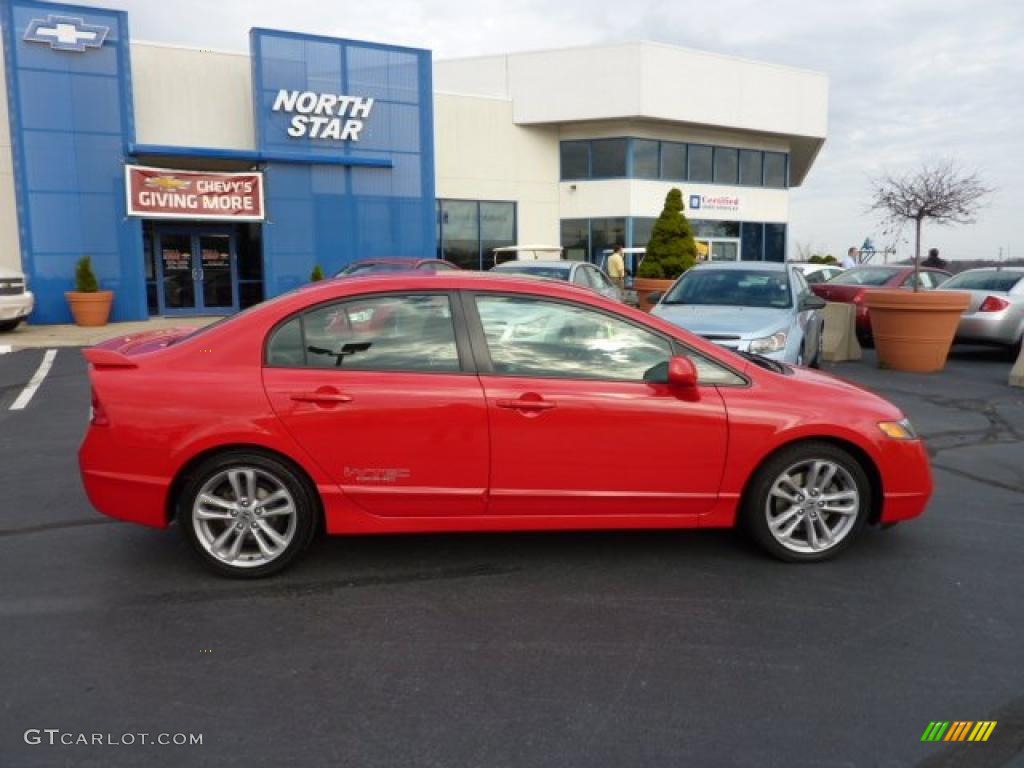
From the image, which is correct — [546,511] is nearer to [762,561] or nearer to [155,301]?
[762,561]

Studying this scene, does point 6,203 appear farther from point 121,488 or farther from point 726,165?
point 726,165

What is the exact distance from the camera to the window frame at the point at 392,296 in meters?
4.08

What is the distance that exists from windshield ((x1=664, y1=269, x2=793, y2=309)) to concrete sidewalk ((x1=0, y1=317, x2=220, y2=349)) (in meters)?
7.68

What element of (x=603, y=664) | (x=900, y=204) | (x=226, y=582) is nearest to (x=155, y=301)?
(x=900, y=204)

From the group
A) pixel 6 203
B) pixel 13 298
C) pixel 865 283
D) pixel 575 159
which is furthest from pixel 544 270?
pixel 575 159

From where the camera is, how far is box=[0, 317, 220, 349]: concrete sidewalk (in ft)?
48.6

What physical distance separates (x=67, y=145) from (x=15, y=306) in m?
4.66

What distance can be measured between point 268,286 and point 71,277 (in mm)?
4388

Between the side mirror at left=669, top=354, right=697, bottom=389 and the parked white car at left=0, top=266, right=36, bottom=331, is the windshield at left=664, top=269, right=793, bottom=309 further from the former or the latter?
the parked white car at left=0, top=266, right=36, bottom=331

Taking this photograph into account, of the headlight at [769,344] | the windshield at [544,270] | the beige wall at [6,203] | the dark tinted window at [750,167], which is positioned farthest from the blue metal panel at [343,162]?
the headlight at [769,344]

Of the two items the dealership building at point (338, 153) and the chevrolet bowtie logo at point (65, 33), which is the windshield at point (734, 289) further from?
the chevrolet bowtie logo at point (65, 33)

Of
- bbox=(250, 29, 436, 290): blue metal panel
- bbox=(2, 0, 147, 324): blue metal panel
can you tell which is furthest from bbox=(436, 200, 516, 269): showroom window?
bbox=(2, 0, 147, 324): blue metal panel

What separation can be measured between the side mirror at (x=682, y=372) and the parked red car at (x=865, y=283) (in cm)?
1070

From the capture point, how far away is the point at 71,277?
62.0ft
